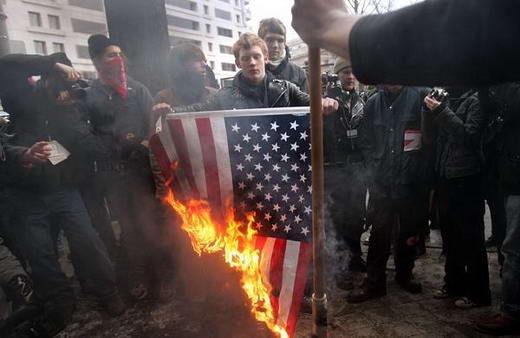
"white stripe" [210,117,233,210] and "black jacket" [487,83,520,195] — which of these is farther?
"black jacket" [487,83,520,195]

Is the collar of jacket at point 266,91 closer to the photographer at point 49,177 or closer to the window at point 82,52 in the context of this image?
the photographer at point 49,177

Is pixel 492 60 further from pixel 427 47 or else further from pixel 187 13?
pixel 187 13

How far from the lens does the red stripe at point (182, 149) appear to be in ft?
8.87

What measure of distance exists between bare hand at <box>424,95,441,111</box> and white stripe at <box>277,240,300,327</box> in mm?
1797

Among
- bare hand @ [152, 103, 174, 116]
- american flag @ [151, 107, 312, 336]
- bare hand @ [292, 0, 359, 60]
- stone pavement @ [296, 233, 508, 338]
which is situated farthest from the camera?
stone pavement @ [296, 233, 508, 338]

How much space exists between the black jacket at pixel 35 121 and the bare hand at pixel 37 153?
0.31 feet

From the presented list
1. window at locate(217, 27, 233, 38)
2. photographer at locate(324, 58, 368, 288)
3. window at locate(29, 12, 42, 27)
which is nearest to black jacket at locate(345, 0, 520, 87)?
photographer at locate(324, 58, 368, 288)

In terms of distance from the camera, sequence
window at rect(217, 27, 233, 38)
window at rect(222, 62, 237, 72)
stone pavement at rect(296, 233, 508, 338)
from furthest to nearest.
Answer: window at rect(222, 62, 237, 72) < window at rect(217, 27, 233, 38) < stone pavement at rect(296, 233, 508, 338)

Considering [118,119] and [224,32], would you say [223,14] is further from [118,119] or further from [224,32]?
[118,119]

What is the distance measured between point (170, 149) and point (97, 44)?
6.16 ft

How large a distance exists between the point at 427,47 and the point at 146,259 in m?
3.80

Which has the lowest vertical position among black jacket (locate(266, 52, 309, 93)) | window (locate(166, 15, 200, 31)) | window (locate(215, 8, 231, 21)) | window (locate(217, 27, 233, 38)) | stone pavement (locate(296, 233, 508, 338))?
stone pavement (locate(296, 233, 508, 338))

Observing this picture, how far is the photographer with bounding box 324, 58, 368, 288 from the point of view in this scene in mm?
4023

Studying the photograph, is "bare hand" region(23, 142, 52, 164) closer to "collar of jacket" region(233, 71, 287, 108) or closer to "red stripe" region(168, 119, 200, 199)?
"red stripe" region(168, 119, 200, 199)
